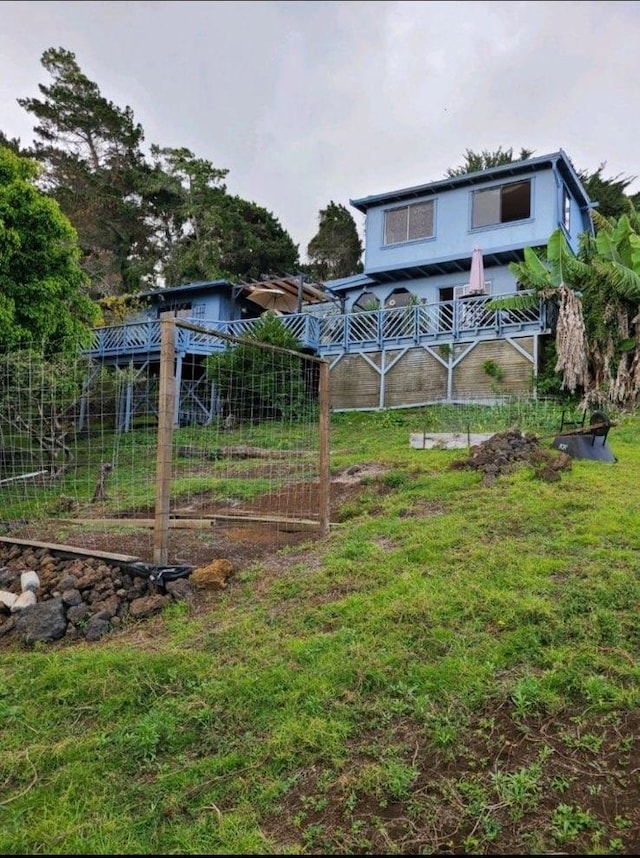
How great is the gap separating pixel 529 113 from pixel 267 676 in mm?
3563

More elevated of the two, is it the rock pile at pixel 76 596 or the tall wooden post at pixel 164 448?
the tall wooden post at pixel 164 448

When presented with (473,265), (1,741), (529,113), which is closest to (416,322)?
(473,265)

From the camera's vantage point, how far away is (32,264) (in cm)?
984

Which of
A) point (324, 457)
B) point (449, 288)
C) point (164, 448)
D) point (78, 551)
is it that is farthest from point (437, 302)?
point (78, 551)

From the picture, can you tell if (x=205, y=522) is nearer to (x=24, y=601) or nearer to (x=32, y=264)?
(x=24, y=601)

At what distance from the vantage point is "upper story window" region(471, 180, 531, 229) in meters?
15.9

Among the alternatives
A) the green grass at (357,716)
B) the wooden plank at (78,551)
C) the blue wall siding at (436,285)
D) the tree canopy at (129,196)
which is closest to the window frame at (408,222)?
the blue wall siding at (436,285)

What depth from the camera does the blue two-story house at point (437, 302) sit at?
13.8 m

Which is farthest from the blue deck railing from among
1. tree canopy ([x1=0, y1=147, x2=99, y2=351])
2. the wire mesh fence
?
tree canopy ([x1=0, y1=147, x2=99, y2=351])

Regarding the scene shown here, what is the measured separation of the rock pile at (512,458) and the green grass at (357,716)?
2057 mm

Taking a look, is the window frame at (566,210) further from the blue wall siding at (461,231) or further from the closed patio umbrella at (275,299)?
the closed patio umbrella at (275,299)

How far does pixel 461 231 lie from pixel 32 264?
38.8 ft

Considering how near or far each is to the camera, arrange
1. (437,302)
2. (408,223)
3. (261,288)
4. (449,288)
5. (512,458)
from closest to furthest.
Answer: (512,458), (437,302), (449,288), (408,223), (261,288)

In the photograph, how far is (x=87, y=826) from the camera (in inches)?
80.6
